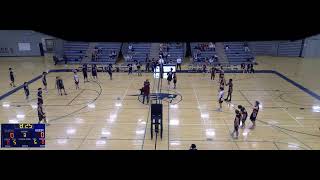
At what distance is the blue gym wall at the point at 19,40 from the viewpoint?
1314 inches

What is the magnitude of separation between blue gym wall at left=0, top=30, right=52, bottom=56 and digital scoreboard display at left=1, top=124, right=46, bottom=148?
2692 cm

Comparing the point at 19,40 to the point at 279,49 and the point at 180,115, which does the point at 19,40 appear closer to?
the point at 180,115

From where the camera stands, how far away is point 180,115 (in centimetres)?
1450

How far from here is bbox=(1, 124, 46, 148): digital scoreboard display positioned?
8.90 metres

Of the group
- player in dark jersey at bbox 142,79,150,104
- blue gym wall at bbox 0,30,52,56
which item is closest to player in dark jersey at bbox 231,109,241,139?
player in dark jersey at bbox 142,79,150,104

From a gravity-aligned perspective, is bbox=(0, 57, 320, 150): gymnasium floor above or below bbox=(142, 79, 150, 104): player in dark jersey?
below

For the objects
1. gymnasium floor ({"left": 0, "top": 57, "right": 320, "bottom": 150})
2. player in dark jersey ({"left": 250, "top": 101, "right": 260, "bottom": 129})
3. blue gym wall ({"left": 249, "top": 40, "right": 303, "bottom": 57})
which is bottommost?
gymnasium floor ({"left": 0, "top": 57, "right": 320, "bottom": 150})

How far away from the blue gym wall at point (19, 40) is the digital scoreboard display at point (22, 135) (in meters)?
26.9

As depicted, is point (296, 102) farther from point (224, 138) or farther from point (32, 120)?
point (32, 120)

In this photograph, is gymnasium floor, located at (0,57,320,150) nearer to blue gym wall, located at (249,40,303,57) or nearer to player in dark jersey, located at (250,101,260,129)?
player in dark jersey, located at (250,101,260,129)

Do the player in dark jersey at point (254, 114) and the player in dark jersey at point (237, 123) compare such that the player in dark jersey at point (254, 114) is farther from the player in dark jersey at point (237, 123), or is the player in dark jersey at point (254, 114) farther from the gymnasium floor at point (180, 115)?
the player in dark jersey at point (237, 123)

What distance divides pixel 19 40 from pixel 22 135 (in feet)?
93.1
